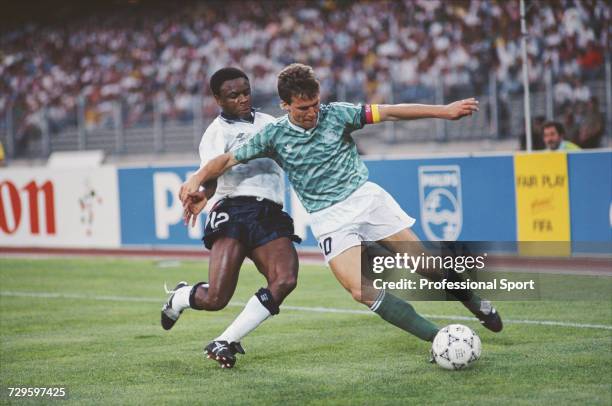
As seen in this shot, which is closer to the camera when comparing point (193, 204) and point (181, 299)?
point (193, 204)

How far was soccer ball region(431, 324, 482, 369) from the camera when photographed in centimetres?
638

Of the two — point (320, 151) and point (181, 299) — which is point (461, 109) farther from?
point (181, 299)

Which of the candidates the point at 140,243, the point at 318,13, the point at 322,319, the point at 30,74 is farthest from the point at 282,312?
the point at 30,74

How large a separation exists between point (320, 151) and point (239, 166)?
0.79 metres

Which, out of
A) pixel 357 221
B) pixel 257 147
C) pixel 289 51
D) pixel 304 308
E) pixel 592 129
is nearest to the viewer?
pixel 357 221

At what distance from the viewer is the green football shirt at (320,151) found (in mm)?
6691

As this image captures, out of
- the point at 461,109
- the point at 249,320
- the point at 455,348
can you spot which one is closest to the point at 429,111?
the point at 461,109

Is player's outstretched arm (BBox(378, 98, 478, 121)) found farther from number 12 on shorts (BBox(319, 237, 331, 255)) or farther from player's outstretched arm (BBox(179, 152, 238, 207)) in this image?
player's outstretched arm (BBox(179, 152, 238, 207))

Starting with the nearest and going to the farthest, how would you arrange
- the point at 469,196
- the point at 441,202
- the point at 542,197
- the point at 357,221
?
the point at 357,221 → the point at 542,197 → the point at 469,196 → the point at 441,202

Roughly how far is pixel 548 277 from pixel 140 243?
7417 millimetres

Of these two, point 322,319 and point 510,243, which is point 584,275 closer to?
point 510,243

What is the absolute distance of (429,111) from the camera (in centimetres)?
636

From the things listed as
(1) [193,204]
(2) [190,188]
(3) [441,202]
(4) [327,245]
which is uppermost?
(2) [190,188]

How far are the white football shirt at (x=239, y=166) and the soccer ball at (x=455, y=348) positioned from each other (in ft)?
5.47
